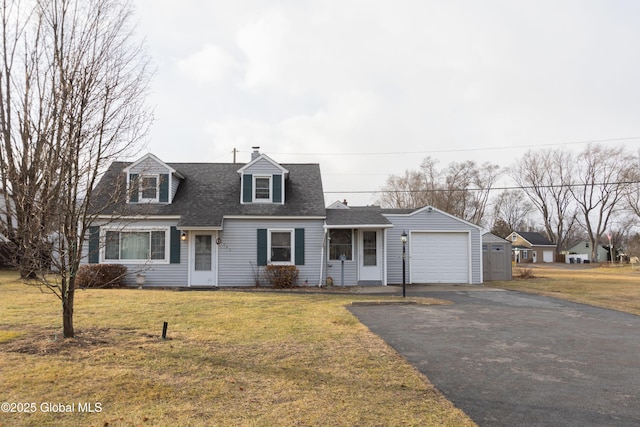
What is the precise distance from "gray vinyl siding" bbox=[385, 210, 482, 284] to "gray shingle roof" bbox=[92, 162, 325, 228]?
3366 mm

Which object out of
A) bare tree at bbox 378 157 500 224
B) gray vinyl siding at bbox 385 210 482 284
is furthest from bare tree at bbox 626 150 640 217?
gray vinyl siding at bbox 385 210 482 284

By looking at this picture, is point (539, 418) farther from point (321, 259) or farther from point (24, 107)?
point (321, 259)

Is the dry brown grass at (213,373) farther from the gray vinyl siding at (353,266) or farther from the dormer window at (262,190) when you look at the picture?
the dormer window at (262,190)

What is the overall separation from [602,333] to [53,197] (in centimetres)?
970

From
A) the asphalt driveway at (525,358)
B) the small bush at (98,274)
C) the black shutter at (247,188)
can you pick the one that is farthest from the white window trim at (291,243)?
the asphalt driveway at (525,358)

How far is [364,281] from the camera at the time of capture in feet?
56.4

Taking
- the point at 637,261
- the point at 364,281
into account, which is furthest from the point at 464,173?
the point at 364,281

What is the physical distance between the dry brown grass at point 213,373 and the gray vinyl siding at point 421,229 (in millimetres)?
9130

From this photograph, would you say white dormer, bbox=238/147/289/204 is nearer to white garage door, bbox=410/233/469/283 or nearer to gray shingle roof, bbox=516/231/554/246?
white garage door, bbox=410/233/469/283

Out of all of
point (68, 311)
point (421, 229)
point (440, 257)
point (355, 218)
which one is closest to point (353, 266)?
point (355, 218)

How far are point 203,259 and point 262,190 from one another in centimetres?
365

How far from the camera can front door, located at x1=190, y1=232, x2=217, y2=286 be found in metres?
16.6

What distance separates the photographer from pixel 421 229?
1803cm

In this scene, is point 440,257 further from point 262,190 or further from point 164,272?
point 164,272
